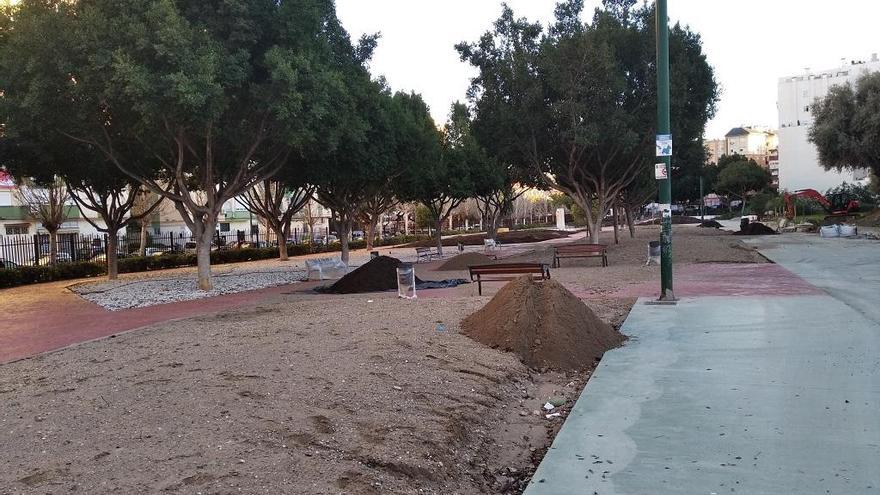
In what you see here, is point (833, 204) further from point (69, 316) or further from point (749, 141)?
point (749, 141)

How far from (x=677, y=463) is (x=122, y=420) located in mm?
4125

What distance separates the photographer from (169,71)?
48.3ft

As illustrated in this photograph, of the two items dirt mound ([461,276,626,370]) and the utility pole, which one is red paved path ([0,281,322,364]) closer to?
dirt mound ([461,276,626,370])

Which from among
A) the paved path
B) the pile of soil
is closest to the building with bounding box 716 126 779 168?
the pile of soil

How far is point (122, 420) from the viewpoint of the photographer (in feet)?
17.2

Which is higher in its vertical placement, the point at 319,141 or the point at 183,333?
the point at 319,141

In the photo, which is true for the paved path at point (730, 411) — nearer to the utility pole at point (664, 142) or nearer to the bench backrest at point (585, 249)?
the utility pole at point (664, 142)

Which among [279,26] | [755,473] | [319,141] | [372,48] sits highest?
[372,48]

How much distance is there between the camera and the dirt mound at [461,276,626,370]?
8281 millimetres

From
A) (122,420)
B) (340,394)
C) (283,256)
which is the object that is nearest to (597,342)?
(340,394)

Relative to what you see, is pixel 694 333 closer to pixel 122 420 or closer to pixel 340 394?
pixel 340 394

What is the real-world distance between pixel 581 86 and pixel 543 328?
57.9ft

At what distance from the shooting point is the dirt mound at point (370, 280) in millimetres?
17719

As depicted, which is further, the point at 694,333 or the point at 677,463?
the point at 694,333
